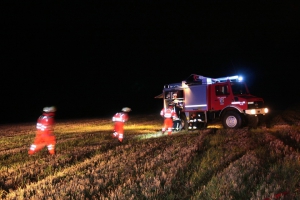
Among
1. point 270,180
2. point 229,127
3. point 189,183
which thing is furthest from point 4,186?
point 229,127

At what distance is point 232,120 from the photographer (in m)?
13.5

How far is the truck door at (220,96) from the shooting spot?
13.6 m

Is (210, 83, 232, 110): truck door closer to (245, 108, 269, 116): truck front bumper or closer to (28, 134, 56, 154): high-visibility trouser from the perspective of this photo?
(245, 108, 269, 116): truck front bumper

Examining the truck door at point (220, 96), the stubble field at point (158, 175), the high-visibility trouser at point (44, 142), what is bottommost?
the stubble field at point (158, 175)

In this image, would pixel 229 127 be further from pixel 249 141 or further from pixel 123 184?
pixel 123 184

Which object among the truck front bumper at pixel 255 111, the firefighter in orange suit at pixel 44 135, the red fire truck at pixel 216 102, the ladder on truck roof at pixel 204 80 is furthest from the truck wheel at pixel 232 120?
the firefighter in orange suit at pixel 44 135

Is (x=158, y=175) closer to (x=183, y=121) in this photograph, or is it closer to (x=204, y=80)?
(x=204, y=80)

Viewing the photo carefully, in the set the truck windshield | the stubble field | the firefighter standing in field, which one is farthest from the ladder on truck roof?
the stubble field

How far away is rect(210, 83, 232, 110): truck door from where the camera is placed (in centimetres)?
1364

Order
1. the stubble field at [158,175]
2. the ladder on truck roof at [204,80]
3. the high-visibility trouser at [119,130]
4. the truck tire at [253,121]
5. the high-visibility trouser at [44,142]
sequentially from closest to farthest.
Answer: the stubble field at [158,175] → the high-visibility trouser at [44,142] → the high-visibility trouser at [119,130] → the truck tire at [253,121] → the ladder on truck roof at [204,80]

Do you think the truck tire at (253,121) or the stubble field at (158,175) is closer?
the stubble field at (158,175)

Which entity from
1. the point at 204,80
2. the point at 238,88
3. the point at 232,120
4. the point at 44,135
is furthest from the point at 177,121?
the point at 44,135

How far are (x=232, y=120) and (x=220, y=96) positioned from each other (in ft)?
3.92

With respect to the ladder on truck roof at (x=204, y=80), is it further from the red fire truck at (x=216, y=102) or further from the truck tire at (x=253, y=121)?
the truck tire at (x=253, y=121)
